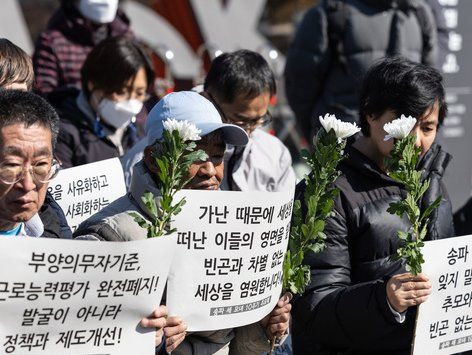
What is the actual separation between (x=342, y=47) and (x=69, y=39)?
1893 mm

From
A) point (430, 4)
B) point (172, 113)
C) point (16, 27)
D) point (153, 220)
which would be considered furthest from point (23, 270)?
point (16, 27)

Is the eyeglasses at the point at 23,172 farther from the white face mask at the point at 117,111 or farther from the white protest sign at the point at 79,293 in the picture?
the white face mask at the point at 117,111

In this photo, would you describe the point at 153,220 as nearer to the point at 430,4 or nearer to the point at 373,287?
the point at 373,287

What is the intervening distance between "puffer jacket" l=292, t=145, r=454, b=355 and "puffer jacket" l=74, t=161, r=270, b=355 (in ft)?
0.94

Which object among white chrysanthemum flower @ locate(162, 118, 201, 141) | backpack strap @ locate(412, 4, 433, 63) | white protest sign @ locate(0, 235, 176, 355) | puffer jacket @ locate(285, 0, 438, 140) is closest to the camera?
white protest sign @ locate(0, 235, 176, 355)

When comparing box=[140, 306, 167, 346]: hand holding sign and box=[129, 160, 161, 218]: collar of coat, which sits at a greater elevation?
box=[129, 160, 161, 218]: collar of coat

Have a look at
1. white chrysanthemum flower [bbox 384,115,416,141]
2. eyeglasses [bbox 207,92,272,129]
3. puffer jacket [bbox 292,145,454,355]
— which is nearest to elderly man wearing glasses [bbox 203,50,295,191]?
eyeglasses [bbox 207,92,272,129]

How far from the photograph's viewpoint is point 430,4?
9.04 m

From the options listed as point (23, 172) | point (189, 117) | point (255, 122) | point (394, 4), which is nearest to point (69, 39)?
point (394, 4)

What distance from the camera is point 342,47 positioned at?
789 cm

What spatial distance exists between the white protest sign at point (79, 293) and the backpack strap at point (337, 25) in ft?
14.4

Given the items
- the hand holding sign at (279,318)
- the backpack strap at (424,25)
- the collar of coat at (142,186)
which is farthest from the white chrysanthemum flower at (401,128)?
the backpack strap at (424,25)

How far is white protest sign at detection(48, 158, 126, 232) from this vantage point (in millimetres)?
5062

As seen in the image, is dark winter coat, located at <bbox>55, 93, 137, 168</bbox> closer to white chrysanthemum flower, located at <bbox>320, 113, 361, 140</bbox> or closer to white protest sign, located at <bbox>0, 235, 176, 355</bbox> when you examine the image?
white chrysanthemum flower, located at <bbox>320, 113, 361, 140</bbox>
